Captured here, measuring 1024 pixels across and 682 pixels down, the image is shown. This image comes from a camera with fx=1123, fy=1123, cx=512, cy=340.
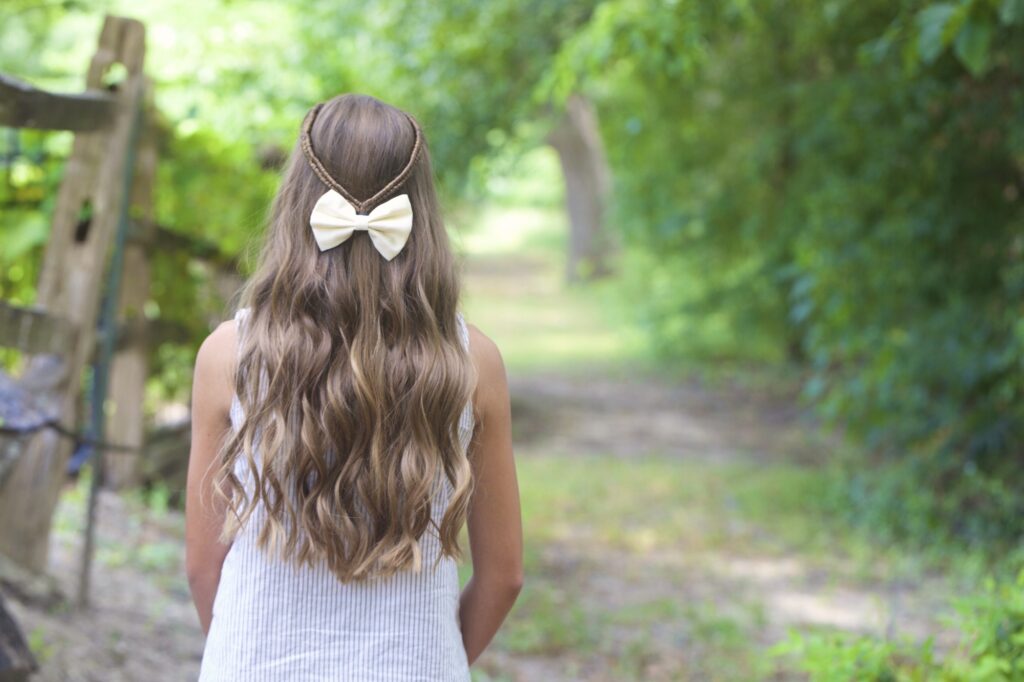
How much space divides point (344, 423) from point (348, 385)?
59mm

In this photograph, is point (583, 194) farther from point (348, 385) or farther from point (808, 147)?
point (348, 385)

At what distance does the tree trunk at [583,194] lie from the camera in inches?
880

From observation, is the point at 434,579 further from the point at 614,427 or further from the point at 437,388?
the point at 614,427

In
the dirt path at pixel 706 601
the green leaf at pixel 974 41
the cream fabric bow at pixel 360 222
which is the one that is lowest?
the dirt path at pixel 706 601

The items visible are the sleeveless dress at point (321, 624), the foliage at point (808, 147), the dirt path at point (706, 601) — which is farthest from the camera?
the foliage at point (808, 147)

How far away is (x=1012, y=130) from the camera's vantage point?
575 centimetres

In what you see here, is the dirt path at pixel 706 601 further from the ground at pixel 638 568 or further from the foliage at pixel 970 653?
the foliage at pixel 970 653

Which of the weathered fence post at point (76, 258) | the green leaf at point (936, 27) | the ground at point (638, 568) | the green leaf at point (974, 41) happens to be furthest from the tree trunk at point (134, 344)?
the green leaf at point (974, 41)

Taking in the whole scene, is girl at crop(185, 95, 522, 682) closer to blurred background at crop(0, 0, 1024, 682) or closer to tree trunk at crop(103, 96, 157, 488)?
blurred background at crop(0, 0, 1024, 682)

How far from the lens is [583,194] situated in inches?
938

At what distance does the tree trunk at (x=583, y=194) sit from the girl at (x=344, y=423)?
20.1 metres

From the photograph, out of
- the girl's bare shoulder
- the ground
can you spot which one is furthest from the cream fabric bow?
the ground

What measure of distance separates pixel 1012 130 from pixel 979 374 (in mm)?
1343

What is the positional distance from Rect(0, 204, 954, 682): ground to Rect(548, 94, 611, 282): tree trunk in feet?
39.0
